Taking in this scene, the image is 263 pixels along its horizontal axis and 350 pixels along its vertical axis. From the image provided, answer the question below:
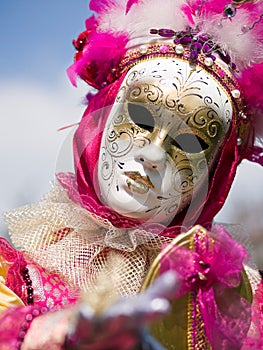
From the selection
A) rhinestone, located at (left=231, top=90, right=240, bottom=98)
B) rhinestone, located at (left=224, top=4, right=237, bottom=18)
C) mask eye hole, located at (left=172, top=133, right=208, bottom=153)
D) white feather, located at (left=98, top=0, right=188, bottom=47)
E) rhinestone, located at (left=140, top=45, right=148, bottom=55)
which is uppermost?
rhinestone, located at (left=224, top=4, right=237, bottom=18)

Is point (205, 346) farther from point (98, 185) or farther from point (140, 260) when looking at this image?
point (98, 185)

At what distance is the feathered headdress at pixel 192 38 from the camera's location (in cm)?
117

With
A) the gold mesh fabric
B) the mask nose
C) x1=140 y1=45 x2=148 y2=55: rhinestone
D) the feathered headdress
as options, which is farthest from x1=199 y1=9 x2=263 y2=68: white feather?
the gold mesh fabric

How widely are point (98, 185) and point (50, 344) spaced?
1.38 ft

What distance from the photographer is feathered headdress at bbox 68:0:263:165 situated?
1.17 meters

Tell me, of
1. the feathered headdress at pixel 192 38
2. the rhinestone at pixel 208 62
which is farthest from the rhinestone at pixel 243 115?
the rhinestone at pixel 208 62

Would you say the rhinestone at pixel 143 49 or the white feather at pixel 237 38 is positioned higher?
the white feather at pixel 237 38

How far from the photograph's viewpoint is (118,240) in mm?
1084

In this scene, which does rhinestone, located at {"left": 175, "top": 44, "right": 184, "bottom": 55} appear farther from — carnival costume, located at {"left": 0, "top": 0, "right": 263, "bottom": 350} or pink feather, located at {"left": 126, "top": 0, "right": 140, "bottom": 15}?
pink feather, located at {"left": 126, "top": 0, "right": 140, "bottom": 15}

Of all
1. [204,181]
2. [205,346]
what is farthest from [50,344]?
[204,181]

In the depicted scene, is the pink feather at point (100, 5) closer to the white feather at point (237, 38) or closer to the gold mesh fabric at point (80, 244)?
the white feather at point (237, 38)

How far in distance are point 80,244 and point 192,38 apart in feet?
1.44

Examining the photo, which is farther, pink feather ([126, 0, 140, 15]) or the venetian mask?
pink feather ([126, 0, 140, 15])

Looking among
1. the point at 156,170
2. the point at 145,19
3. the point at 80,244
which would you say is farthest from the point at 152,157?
the point at 145,19
